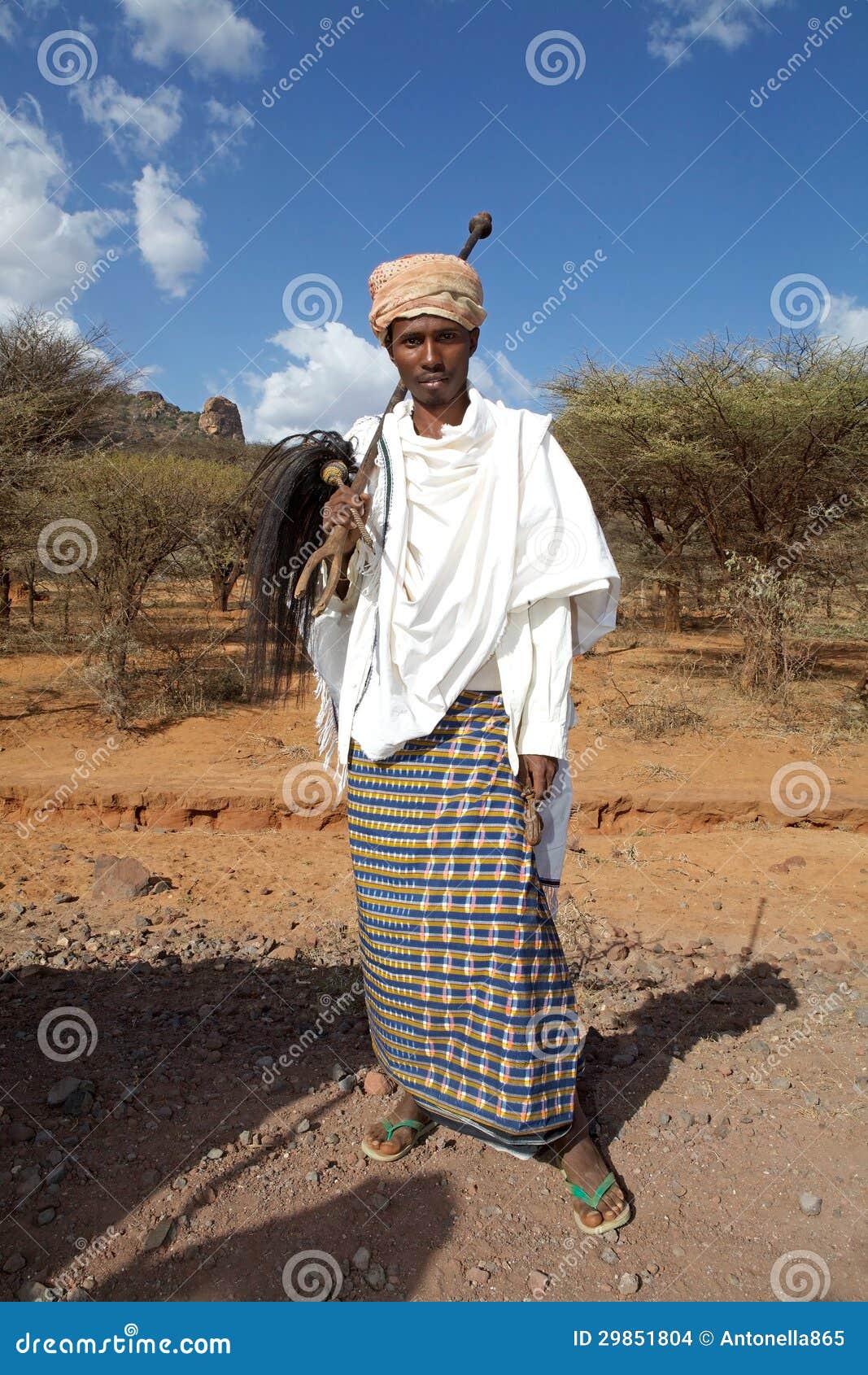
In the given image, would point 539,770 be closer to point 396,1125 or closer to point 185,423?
point 396,1125

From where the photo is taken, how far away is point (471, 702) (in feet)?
7.36

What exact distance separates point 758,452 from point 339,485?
33.8ft

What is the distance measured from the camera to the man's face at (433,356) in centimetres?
215

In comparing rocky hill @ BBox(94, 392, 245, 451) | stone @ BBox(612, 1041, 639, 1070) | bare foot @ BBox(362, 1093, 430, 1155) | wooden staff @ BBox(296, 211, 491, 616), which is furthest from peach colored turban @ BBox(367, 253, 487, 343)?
rocky hill @ BBox(94, 392, 245, 451)

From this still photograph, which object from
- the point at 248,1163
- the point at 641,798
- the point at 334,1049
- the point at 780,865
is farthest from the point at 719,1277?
the point at 641,798

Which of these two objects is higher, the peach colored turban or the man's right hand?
the peach colored turban

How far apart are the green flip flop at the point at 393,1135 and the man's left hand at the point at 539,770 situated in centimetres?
106

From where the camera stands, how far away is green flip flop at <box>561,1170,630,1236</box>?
2211mm

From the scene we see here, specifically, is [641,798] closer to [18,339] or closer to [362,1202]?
[362,1202]

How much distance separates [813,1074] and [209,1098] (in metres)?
1.93

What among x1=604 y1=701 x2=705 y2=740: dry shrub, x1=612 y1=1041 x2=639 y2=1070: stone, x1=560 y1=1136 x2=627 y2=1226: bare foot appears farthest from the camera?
x1=604 y1=701 x2=705 y2=740: dry shrub

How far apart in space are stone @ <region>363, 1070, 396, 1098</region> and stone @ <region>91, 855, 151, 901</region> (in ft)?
8.17

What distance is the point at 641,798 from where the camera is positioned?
6246 mm

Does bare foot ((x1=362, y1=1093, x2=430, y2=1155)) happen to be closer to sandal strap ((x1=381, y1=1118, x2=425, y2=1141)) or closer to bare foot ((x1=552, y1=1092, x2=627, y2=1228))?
sandal strap ((x1=381, y1=1118, x2=425, y2=1141))
